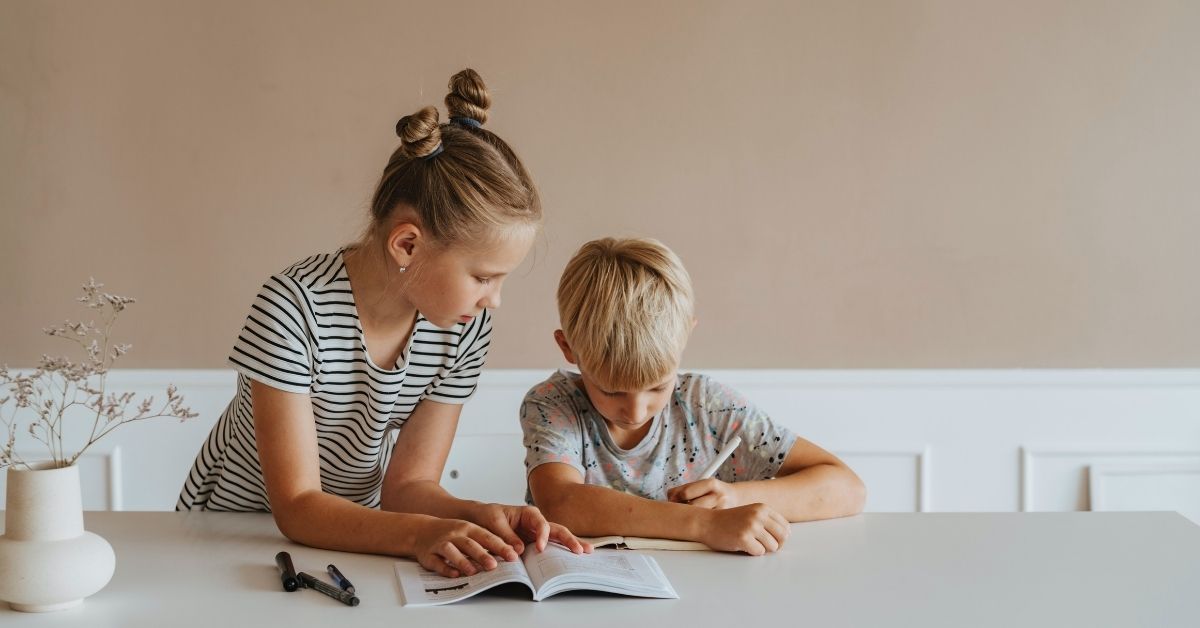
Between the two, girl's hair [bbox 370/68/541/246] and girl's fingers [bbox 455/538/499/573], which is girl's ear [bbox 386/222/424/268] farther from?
girl's fingers [bbox 455/538/499/573]

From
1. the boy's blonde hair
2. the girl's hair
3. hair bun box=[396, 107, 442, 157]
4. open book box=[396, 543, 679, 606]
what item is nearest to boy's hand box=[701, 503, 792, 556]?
open book box=[396, 543, 679, 606]

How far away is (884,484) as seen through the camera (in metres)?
2.51

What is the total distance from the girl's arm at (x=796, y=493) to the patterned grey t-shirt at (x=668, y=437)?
0.33 ft

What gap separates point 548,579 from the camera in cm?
108

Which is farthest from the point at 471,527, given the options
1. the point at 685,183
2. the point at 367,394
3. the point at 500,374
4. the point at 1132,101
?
the point at 1132,101

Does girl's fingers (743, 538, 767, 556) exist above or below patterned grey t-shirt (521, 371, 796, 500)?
below

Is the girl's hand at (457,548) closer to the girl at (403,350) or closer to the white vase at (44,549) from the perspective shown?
the girl at (403,350)

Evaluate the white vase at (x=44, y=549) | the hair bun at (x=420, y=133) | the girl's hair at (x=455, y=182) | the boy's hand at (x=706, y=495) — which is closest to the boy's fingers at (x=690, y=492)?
the boy's hand at (x=706, y=495)

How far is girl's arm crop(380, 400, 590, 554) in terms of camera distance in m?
1.25

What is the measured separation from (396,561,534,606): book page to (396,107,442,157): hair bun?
1.71 feet

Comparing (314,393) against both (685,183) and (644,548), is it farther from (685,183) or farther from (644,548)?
(685,183)

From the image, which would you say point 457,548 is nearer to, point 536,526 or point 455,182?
point 536,526

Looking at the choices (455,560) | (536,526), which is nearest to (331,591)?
(455,560)

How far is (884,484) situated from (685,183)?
88 centimetres
